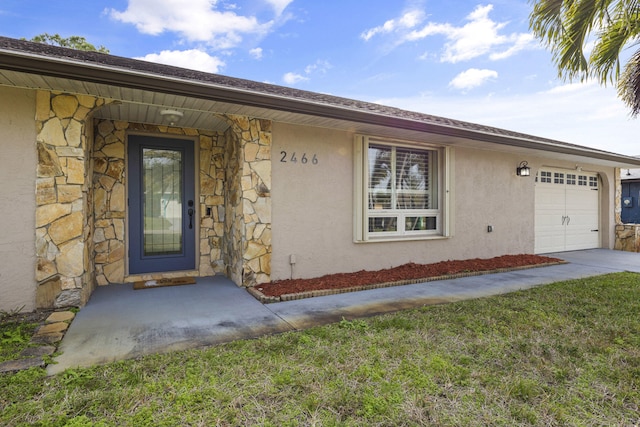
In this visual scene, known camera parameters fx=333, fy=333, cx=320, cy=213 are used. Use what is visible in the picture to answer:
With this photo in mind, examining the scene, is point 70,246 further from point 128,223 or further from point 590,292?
point 590,292

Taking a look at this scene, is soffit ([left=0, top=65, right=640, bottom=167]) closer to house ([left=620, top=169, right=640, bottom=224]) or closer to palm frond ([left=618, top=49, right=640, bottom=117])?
palm frond ([left=618, top=49, right=640, bottom=117])

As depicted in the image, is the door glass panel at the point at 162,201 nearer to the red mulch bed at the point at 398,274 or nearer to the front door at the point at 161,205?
the front door at the point at 161,205

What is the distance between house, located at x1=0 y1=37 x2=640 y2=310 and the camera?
3.91 meters

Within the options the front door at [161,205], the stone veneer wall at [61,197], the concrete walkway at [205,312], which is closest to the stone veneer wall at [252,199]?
the concrete walkway at [205,312]

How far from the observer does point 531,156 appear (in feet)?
27.6

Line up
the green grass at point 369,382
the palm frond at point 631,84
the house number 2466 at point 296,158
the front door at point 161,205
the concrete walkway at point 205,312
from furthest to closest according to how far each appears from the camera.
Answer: the front door at point 161,205 → the house number 2466 at point 296,158 → the palm frond at point 631,84 → the concrete walkway at point 205,312 → the green grass at point 369,382

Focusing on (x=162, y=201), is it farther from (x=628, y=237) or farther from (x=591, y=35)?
(x=628, y=237)

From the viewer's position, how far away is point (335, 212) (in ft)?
19.1

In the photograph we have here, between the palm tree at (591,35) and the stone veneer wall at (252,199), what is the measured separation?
4.52m

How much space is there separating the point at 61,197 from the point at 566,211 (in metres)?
11.7

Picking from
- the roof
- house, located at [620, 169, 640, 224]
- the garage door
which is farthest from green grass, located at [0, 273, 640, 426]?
house, located at [620, 169, 640, 224]

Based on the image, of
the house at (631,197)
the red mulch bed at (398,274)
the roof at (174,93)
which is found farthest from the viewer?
the house at (631,197)

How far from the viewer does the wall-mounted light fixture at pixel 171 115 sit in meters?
4.77

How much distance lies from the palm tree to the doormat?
22.4ft
